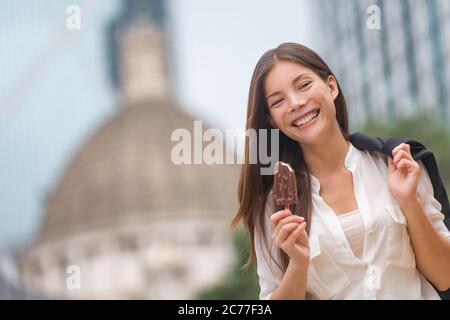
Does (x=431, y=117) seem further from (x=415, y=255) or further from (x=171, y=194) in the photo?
(x=171, y=194)

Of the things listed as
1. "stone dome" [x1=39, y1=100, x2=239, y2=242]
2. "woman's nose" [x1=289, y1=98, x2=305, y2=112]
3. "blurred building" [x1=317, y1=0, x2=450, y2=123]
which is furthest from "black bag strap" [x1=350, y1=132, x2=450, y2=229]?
"stone dome" [x1=39, y1=100, x2=239, y2=242]

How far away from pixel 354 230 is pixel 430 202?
0.26 metres

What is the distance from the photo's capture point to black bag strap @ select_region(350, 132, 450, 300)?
3.35 m

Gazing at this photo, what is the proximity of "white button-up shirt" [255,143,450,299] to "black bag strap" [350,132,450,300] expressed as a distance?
0.03m

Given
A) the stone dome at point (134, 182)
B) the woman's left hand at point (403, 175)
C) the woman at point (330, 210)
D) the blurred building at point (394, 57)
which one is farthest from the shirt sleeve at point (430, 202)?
the stone dome at point (134, 182)

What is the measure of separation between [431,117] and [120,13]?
88166mm

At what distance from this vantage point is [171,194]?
279ft

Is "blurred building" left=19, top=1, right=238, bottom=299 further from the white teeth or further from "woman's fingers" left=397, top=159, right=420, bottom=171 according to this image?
"woman's fingers" left=397, top=159, right=420, bottom=171

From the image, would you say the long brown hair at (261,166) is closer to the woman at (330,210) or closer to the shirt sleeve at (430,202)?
the woman at (330,210)

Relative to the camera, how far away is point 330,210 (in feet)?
11.1

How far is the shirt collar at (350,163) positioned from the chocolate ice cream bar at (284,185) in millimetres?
200

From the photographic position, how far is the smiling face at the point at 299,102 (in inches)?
134

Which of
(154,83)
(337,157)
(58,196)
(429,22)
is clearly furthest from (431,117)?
(154,83)
